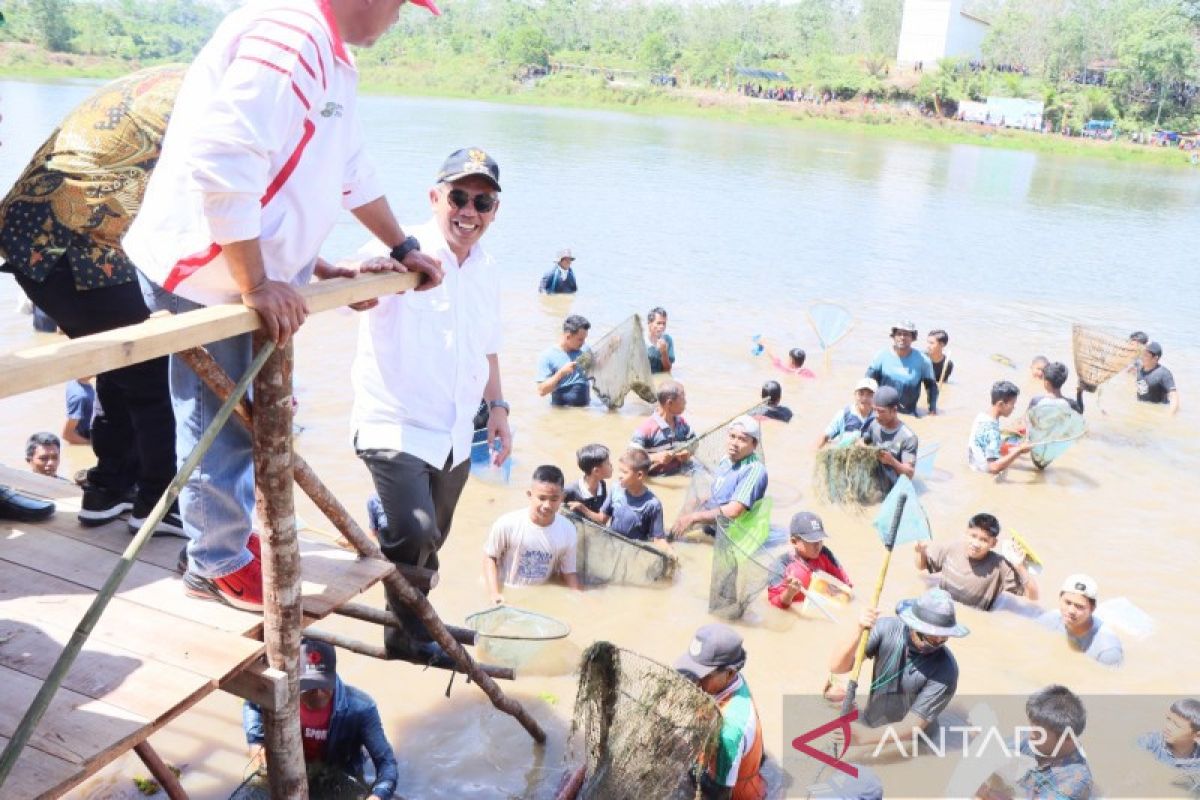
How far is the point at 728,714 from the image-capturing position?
4.14 m

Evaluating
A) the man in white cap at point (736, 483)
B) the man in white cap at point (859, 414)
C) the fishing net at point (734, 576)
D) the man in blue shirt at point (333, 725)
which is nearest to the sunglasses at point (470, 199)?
the man in blue shirt at point (333, 725)

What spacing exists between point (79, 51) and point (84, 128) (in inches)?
2436

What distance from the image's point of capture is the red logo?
4.91m

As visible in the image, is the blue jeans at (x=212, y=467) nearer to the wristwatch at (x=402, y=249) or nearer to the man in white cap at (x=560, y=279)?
the wristwatch at (x=402, y=249)

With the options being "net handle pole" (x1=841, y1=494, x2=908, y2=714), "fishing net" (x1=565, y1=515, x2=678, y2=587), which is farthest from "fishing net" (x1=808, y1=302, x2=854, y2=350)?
"net handle pole" (x1=841, y1=494, x2=908, y2=714)

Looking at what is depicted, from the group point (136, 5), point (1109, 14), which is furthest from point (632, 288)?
point (136, 5)

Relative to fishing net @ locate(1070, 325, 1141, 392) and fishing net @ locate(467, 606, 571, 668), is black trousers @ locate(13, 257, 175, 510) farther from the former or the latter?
fishing net @ locate(1070, 325, 1141, 392)

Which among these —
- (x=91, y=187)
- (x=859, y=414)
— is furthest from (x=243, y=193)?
(x=859, y=414)

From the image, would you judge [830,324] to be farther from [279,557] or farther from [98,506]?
[279,557]

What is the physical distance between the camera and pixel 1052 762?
4.77 meters

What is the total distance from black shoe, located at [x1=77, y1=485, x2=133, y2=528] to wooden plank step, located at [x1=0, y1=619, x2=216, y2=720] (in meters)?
0.64

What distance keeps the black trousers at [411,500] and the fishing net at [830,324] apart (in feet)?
34.2

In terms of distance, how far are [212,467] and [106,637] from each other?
1.74 ft

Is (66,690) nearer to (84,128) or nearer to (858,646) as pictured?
(84,128)
